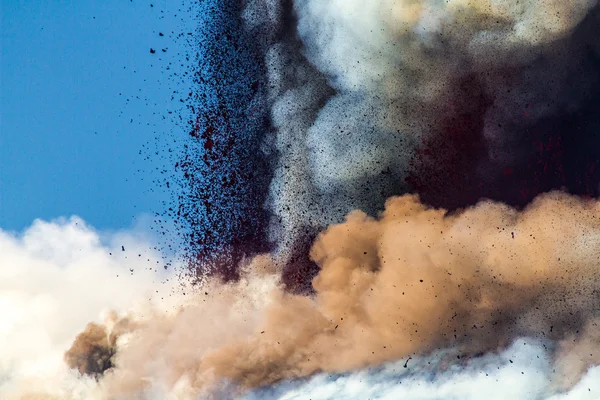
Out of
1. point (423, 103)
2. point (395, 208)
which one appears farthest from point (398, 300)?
point (423, 103)

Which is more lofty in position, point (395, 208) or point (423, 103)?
point (423, 103)

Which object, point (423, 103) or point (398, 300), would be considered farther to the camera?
point (398, 300)

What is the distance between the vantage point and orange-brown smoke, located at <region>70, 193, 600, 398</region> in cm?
2353

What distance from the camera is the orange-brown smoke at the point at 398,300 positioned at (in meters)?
23.5

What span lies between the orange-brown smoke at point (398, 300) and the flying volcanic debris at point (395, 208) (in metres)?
0.06

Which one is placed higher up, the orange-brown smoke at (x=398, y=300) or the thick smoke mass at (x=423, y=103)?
the thick smoke mass at (x=423, y=103)

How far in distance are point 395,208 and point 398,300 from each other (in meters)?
3.20

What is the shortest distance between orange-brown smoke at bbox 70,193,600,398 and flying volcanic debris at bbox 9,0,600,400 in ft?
0.18

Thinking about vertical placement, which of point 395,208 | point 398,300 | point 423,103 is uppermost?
point 423,103

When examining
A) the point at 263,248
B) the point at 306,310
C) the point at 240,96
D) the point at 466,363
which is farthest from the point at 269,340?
the point at 240,96

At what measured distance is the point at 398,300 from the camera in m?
25.1

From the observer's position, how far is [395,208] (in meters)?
25.3

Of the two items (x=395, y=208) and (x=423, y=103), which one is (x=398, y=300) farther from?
(x=423, y=103)

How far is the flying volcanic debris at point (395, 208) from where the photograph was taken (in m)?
23.5
